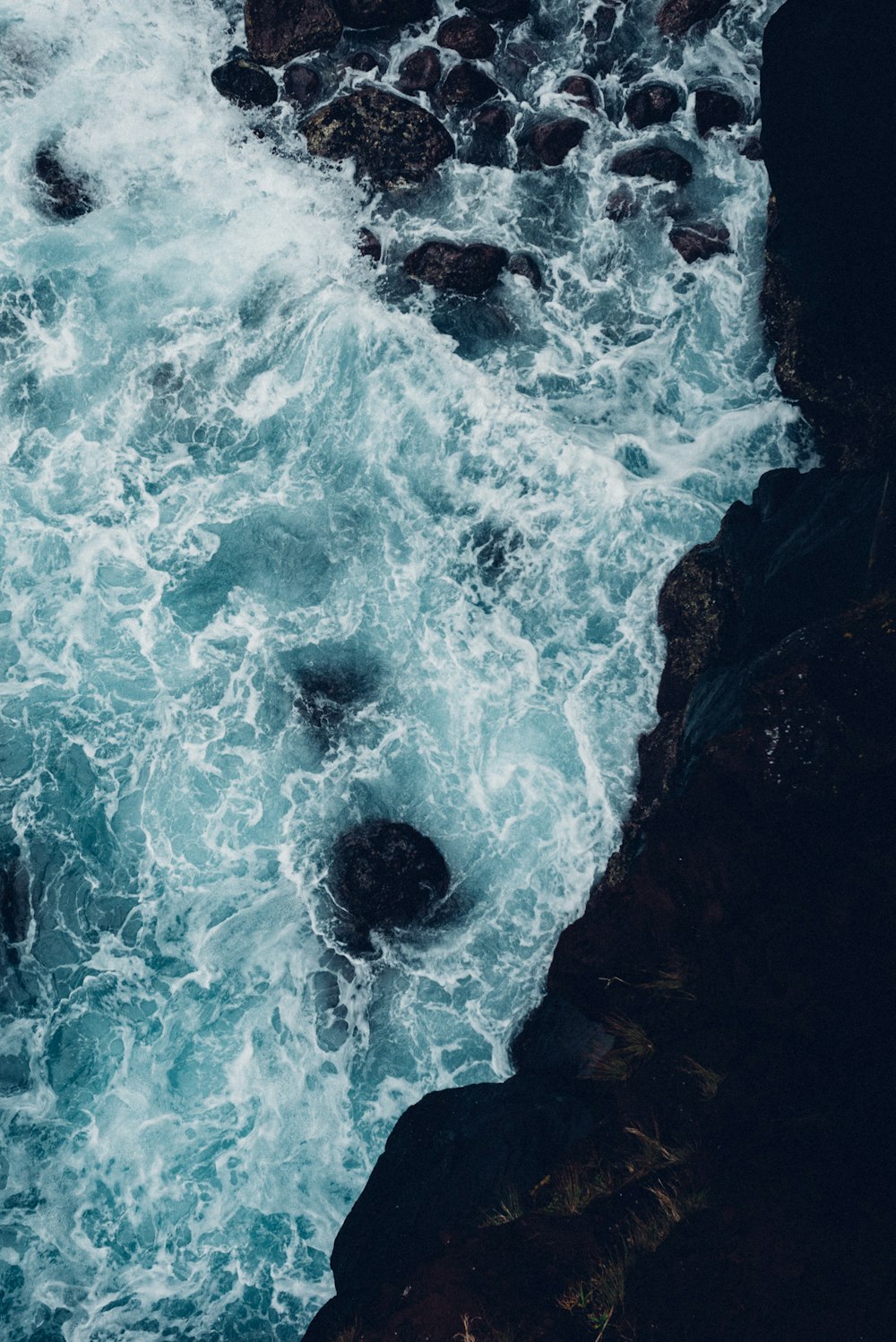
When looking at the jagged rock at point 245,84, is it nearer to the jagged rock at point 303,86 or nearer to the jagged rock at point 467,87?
the jagged rock at point 303,86

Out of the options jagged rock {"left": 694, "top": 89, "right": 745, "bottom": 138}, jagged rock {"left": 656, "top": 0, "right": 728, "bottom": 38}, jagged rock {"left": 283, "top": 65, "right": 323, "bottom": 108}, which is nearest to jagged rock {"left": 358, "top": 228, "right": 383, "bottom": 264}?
jagged rock {"left": 283, "top": 65, "right": 323, "bottom": 108}

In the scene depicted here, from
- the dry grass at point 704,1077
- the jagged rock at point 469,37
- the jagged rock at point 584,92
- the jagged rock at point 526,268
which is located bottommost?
the dry grass at point 704,1077

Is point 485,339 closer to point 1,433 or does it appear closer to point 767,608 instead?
point 767,608

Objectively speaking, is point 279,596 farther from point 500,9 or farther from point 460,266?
point 500,9

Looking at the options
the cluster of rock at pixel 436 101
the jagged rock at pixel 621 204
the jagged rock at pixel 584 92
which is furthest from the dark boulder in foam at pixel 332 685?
the jagged rock at pixel 584 92

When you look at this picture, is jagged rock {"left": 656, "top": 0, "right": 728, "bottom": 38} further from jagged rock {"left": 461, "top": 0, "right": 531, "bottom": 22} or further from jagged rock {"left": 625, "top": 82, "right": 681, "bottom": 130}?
jagged rock {"left": 461, "top": 0, "right": 531, "bottom": 22}

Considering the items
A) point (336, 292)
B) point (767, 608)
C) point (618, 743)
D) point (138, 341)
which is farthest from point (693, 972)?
point (138, 341)
